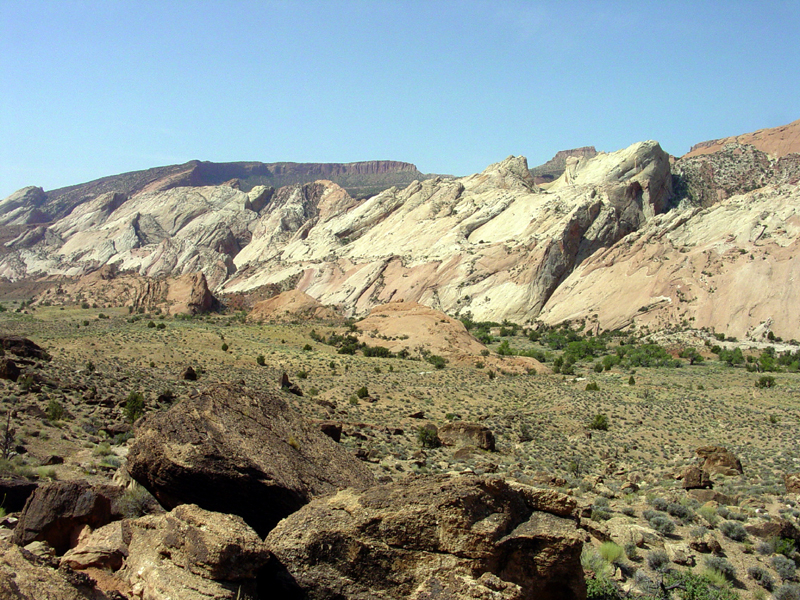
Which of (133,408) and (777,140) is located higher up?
(777,140)

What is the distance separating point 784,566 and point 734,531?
1.14m

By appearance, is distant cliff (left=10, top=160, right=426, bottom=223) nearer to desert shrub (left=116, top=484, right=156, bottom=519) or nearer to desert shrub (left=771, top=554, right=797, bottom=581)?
desert shrub (left=771, top=554, right=797, bottom=581)

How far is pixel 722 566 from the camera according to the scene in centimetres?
909

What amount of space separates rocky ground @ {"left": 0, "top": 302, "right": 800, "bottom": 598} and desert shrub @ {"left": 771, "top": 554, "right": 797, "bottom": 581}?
0.08 feet

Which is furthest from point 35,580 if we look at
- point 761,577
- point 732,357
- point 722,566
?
point 732,357

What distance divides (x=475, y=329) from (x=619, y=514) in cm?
4315

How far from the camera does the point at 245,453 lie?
7484mm

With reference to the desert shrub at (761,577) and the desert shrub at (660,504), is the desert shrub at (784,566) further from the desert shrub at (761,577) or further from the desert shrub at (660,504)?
the desert shrub at (660,504)

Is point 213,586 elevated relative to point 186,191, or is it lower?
lower

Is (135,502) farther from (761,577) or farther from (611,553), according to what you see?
(761,577)

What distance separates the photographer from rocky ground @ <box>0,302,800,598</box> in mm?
6383

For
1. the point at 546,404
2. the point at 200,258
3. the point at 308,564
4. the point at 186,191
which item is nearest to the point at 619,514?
the point at 308,564

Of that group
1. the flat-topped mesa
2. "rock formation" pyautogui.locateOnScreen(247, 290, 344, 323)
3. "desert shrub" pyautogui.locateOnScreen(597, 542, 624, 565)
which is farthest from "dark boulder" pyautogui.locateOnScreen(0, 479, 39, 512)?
the flat-topped mesa

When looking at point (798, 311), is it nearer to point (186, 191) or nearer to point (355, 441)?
point (355, 441)
